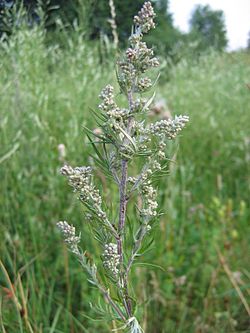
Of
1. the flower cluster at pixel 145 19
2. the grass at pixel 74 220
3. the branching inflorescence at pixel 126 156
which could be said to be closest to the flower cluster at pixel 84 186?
the branching inflorescence at pixel 126 156

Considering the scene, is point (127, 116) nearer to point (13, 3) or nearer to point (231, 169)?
point (13, 3)

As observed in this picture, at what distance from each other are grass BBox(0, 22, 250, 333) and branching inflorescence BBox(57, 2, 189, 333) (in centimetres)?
51

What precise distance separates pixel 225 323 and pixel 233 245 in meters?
0.66

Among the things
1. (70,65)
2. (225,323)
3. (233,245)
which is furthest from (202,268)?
(70,65)

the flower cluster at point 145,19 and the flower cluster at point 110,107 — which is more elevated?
the flower cluster at point 145,19

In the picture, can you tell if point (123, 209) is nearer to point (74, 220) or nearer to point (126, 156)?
point (126, 156)

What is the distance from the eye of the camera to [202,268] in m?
2.17

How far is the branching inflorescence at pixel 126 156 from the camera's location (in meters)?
0.72

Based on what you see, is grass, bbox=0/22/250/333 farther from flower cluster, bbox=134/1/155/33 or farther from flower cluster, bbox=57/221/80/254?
flower cluster, bbox=134/1/155/33

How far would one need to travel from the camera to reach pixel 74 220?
7.53ft

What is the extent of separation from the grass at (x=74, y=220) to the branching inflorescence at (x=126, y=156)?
0.51 metres

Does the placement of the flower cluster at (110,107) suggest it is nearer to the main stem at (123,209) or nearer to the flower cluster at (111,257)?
the main stem at (123,209)

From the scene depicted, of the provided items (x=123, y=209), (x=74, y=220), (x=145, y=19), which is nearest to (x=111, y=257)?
(x=123, y=209)

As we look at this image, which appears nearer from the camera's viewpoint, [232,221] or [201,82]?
[232,221]
